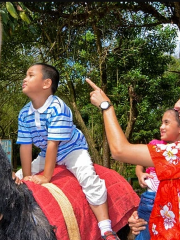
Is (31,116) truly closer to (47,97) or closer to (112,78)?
(47,97)

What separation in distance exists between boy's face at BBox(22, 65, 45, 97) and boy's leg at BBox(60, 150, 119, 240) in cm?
54

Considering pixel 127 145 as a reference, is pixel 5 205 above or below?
below

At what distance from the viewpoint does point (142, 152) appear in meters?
1.78

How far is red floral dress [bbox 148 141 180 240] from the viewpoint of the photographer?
1.79 meters

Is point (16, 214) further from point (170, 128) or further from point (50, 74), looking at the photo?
point (170, 128)

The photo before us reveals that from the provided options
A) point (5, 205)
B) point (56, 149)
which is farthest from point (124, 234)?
point (5, 205)

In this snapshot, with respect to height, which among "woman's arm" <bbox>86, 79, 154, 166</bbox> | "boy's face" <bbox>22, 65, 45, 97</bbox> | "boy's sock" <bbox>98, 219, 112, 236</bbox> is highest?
"boy's face" <bbox>22, 65, 45, 97</bbox>

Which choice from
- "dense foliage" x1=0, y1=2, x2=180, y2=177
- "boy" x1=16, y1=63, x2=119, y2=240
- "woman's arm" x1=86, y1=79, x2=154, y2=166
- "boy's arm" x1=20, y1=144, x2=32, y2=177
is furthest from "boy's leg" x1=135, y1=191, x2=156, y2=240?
"dense foliage" x1=0, y1=2, x2=180, y2=177

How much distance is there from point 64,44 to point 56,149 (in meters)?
5.54

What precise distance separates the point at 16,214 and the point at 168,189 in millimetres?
774

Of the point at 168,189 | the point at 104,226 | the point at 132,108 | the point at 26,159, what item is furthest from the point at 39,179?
the point at 132,108

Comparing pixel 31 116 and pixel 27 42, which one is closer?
pixel 31 116

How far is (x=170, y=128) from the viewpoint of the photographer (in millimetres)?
2477

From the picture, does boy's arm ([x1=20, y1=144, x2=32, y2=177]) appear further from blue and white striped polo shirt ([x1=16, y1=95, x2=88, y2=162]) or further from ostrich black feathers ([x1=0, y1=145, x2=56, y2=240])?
ostrich black feathers ([x1=0, y1=145, x2=56, y2=240])
